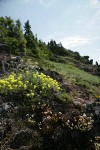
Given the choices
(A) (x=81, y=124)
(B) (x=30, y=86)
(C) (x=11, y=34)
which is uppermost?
(C) (x=11, y=34)

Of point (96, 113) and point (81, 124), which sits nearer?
point (81, 124)

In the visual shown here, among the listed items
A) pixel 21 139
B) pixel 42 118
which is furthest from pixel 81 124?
pixel 42 118

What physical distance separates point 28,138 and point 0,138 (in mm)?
986

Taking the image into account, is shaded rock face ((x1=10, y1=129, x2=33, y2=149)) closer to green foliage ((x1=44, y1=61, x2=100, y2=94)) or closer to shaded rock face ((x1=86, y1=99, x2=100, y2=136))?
shaded rock face ((x1=86, y1=99, x2=100, y2=136))

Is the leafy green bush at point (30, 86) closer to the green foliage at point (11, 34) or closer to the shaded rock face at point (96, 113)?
the shaded rock face at point (96, 113)

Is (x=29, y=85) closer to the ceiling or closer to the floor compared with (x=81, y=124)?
closer to the ceiling

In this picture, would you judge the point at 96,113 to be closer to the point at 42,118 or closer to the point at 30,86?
the point at 42,118

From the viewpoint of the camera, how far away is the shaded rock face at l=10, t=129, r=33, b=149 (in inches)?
377

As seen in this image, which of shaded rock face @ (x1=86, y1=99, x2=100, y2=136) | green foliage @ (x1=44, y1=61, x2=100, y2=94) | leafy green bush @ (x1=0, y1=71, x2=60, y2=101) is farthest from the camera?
green foliage @ (x1=44, y1=61, x2=100, y2=94)

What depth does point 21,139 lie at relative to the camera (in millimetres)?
9719

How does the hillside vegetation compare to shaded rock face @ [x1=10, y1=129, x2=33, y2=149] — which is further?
shaded rock face @ [x1=10, y1=129, x2=33, y2=149]

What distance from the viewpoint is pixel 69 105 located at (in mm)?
12430

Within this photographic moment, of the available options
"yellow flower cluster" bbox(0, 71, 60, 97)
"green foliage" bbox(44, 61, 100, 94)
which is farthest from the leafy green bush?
"green foliage" bbox(44, 61, 100, 94)

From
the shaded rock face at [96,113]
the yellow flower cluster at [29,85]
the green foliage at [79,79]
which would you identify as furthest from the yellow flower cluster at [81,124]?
the green foliage at [79,79]
